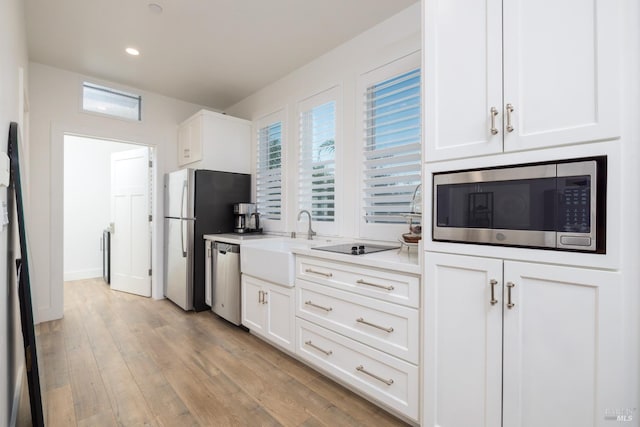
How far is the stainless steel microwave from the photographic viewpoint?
1.07 metres

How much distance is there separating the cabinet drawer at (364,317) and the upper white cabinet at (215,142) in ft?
7.54

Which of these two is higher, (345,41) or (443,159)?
(345,41)

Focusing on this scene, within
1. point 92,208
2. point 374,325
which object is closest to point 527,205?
point 374,325

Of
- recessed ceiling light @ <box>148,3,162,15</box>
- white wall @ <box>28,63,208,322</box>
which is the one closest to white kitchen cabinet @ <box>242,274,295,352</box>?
white wall @ <box>28,63,208,322</box>

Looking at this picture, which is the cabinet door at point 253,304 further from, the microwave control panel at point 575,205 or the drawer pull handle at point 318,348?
the microwave control panel at point 575,205

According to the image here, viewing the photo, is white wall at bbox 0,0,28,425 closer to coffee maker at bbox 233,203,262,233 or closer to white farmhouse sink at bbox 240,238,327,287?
white farmhouse sink at bbox 240,238,327,287

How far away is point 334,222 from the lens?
2898 mm

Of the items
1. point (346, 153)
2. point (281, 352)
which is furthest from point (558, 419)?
point (346, 153)

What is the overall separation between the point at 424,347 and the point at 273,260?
4.50 ft

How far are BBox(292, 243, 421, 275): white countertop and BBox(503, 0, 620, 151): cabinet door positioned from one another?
2.43 ft

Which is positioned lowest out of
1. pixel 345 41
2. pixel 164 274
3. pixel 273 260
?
pixel 164 274

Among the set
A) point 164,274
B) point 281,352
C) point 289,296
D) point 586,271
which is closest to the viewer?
→ point 586,271

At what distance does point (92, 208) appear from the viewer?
5285 millimetres

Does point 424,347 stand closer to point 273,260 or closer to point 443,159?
point 443,159
